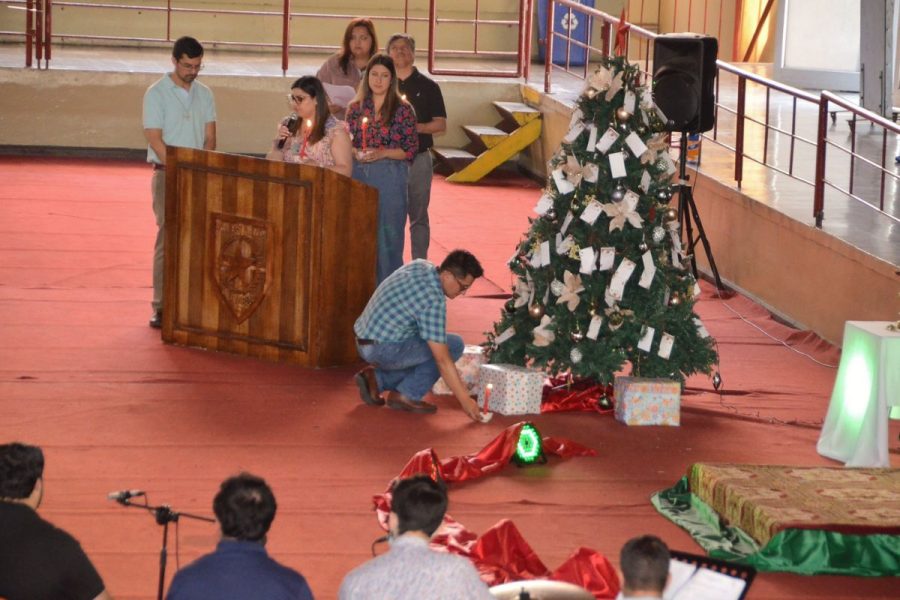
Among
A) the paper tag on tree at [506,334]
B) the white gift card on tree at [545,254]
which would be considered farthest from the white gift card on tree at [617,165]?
the paper tag on tree at [506,334]

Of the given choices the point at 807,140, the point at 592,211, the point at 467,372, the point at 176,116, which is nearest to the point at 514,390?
the point at 467,372

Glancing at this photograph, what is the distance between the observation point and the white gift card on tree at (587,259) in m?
7.59

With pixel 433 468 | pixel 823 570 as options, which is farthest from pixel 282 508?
pixel 823 570

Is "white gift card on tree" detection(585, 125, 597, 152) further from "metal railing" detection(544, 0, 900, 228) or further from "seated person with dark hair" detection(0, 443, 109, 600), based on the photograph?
"seated person with dark hair" detection(0, 443, 109, 600)

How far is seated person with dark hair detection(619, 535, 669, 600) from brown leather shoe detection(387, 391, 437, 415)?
Answer: 369 cm

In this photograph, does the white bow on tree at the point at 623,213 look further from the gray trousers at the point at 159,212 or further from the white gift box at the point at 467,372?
the gray trousers at the point at 159,212

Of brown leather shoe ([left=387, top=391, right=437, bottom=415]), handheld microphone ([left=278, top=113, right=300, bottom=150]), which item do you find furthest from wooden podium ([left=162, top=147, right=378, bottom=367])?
brown leather shoe ([left=387, top=391, right=437, bottom=415])

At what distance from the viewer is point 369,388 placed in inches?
299

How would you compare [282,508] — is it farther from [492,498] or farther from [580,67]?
[580,67]

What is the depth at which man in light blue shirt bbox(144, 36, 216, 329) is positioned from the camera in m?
8.60

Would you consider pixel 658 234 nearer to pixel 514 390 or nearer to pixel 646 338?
pixel 646 338

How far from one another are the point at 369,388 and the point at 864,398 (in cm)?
239

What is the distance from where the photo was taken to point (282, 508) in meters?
6.05

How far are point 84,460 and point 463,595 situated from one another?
3106 millimetres
